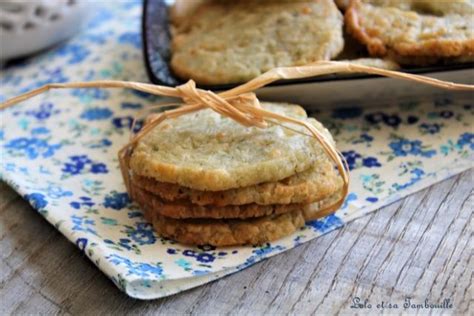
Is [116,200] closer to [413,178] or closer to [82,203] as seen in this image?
[82,203]

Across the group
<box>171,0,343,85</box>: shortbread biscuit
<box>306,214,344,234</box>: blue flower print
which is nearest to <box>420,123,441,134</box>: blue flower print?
<box>171,0,343,85</box>: shortbread biscuit

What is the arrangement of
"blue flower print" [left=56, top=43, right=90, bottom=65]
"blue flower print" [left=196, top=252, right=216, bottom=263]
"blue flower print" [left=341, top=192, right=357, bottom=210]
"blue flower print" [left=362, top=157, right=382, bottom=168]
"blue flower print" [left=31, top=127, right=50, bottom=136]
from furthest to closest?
"blue flower print" [left=56, top=43, right=90, bottom=65]
"blue flower print" [left=31, top=127, right=50, bottom=136]
"blue flower print" [left=362, top=157, right=382, bottom=168]
"blue flower print" [left=341, top=192, right=357, bottom=210]
"blue flower print" [left=196, top=252, right=216, bottom=263]

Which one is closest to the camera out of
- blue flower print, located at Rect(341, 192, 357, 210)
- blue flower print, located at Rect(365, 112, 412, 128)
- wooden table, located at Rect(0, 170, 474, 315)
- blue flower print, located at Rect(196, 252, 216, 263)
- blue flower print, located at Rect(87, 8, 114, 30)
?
wooden table, located at Rect(0, 170, 474, 315)

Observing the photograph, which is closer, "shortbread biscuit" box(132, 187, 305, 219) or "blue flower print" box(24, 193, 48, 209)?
"shortbread biscuit" box(132, 187, 305, 219)

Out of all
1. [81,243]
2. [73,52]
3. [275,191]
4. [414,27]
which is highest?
[414,27]

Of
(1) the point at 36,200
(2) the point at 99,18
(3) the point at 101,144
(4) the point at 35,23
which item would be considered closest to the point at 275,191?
(1) the point at 36,200

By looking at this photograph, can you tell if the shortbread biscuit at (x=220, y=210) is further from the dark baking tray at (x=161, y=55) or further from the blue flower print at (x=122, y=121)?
the blue flower print at (x=122, y=121)

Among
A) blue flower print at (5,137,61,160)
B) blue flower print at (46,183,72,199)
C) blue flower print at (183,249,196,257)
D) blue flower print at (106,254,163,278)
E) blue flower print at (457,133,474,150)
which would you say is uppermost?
blue flower print at (457,133,474,150)

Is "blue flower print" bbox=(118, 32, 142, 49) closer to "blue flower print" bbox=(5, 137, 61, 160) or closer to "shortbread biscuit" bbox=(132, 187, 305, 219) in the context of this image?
"blue flower print" bbox=(5, 137, 61, 160)
